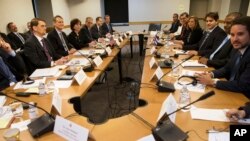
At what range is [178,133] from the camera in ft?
3.78

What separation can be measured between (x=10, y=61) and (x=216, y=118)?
8.73 feet

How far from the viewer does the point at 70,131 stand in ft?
3.80

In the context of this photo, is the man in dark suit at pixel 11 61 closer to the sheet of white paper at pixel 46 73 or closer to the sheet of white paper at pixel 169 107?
the sheet of white paper at pixel 46 73

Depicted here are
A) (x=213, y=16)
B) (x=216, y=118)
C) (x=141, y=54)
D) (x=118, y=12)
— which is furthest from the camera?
(x=118, y=12)

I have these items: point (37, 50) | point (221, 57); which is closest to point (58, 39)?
point (37, 50)

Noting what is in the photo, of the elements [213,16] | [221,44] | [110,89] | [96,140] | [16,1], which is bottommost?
[110,89]

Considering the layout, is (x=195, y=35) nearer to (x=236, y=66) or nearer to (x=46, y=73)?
(x=236, y=66)

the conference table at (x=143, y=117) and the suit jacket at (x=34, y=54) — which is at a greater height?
the suit jacket at (x=34, y=54)

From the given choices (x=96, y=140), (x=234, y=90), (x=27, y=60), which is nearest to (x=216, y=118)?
(x=234, y=90)

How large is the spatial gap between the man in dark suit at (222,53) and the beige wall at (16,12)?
468cm

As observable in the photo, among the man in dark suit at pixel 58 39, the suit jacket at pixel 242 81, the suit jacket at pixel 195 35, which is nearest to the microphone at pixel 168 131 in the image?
the suit jacket at pixel 242 81

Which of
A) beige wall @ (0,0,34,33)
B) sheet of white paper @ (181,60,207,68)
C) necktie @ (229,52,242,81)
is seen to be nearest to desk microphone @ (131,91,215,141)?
necktie @ (229,52,242,81)

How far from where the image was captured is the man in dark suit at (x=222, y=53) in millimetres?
2567

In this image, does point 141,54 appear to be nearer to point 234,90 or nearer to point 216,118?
point 234,90
